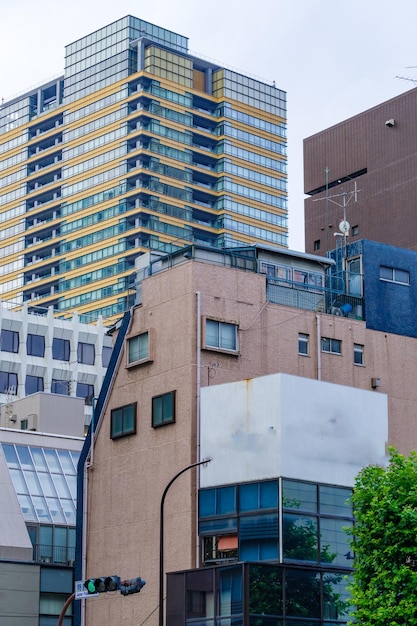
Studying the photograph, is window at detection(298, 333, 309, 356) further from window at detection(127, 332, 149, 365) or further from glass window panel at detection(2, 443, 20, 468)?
glass window panel at detection(2, 443, 20, 468)

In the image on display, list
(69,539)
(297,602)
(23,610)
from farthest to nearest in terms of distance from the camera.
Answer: (69,539) → (23,610) → (297,602)

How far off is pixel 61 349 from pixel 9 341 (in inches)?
270

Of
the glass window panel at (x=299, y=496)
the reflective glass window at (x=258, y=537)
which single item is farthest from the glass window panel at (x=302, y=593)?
the glass window panel at (x=299, y=496)

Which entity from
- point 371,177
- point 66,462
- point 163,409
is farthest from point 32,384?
point 163,409

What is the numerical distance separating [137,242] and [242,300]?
125 metres

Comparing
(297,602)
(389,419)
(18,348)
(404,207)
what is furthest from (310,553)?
(18,348)

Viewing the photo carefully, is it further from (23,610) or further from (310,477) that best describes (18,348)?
(310,477)

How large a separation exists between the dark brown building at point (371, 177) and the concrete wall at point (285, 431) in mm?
55535

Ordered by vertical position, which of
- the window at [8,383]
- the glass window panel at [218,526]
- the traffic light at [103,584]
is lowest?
the traffic light at [103,584]

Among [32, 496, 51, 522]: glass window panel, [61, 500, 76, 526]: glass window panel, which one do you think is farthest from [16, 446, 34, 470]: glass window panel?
[61, 500, 76, 526]: glass window panel

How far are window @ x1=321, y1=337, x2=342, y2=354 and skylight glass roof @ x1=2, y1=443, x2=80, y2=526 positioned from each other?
20380 mm

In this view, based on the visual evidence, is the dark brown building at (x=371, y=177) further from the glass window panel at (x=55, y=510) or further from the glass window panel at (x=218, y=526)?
the glass window panel at (x=218, y=526)

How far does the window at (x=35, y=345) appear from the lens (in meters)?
151

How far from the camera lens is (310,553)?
62.0m
